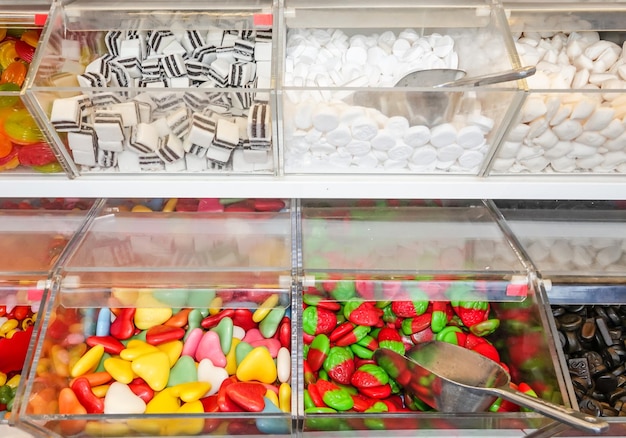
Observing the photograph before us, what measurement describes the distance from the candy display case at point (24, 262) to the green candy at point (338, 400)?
0.73 meters

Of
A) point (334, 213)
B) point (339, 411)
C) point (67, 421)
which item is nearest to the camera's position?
point (67, 421)

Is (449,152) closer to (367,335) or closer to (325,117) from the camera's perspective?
(325,117)

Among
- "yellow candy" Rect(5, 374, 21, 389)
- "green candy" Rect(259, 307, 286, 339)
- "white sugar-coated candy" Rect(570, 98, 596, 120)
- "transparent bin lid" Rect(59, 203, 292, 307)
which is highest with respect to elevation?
"white sugar-coated candy" Rect(570, 98, 596, 120)

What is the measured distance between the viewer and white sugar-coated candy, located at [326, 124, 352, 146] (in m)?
1.20

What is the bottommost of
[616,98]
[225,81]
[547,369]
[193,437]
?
[193,437]

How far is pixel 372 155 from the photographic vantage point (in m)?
1.28

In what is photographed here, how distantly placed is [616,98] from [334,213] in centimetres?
77

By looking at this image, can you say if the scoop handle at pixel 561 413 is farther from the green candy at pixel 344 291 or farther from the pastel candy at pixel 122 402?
the pastel candy at pixel 122 402

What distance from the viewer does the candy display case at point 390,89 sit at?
118 cm

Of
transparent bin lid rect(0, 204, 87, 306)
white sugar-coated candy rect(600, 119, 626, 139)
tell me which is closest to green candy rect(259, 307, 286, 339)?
transparent bin lid rect(0, 204, 87, 306)

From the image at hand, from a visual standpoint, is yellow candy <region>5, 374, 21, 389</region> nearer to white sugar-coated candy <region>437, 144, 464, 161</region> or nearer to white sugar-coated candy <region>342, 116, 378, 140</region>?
white sugar-coated candy <region>342, 116, 378, 140</region>

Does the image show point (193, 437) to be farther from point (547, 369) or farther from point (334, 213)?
point (547, 369)

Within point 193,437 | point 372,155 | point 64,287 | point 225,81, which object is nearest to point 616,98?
point 372,155

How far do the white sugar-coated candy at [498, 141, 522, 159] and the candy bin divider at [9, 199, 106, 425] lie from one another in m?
1.13
